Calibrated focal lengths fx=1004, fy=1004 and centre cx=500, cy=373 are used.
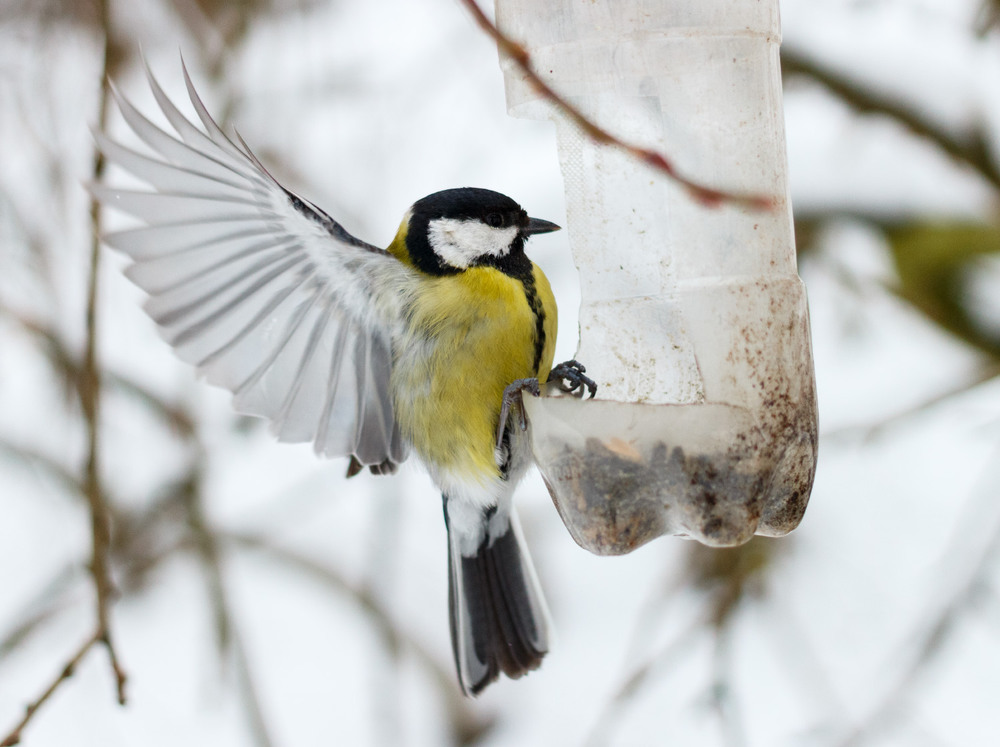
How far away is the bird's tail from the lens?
1892mm

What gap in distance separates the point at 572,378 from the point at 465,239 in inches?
13.0

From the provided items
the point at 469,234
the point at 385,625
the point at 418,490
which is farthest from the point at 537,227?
the point at 418,490

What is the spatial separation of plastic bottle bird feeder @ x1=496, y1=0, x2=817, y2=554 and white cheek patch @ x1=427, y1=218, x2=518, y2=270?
0.19 meters

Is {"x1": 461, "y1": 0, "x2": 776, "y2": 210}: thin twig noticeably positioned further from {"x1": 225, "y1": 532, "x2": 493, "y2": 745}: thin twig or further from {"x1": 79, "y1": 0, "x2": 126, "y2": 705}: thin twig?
{"x1": 225, "y1": 532, "x2": 493, "y2": 745}: thin twig

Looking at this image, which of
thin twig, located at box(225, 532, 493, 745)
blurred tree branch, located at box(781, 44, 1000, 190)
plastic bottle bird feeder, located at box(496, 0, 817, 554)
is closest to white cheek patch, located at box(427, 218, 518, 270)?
plastic bottle bird feeder, located at box(496, 0, 817, 554)

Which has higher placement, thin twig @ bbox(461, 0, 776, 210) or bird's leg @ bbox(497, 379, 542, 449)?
thin twig @ bbox(461, 0, 776, 210)

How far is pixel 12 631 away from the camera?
2.74 metres

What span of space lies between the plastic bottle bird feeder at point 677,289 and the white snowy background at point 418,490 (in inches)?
33.0

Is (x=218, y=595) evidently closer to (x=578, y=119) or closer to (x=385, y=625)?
(x=385, y=625)

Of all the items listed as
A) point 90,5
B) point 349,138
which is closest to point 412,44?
point 349,138

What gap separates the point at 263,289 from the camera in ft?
4.89

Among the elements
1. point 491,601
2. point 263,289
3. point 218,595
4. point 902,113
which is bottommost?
point 218,595

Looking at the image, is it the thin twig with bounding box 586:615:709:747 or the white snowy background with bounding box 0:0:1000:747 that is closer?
the thin twig with bounding box 586:615:709:747

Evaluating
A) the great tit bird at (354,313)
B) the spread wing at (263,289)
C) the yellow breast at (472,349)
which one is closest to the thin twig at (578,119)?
the spread wing at (263,289)
